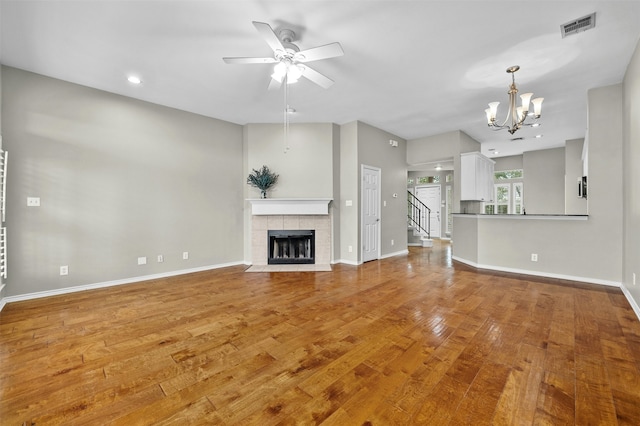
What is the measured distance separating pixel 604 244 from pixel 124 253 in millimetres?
7196

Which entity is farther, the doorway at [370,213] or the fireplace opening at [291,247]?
the doorway at [370,213]

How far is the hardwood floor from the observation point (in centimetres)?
149

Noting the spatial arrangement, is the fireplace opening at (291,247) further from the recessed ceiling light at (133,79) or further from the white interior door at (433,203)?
the white interior door at (433,203)

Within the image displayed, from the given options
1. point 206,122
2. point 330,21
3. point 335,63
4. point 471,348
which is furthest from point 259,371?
point 206,122

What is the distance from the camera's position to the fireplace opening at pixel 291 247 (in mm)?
5324

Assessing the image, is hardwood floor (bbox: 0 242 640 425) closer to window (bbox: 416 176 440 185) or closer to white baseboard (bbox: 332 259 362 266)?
white baseboard (bbox: 332 259 362 266)

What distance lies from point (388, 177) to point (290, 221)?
2.59 meters

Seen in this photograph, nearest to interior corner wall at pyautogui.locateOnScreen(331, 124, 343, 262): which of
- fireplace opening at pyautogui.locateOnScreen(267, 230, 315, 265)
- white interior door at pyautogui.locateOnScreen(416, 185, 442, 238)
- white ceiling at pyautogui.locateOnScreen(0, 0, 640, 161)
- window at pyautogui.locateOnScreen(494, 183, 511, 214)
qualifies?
fireplace opening at pyautogui.locateOnScreen(267, 230, 315, 265)

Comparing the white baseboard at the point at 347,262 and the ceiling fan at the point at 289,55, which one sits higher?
the ceiling fan at the point at 289,55

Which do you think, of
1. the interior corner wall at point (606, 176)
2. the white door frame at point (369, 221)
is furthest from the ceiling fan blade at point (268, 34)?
the interior corner wall at point (606, 176)

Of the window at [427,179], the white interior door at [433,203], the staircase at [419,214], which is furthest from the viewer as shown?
the window at [427,179]

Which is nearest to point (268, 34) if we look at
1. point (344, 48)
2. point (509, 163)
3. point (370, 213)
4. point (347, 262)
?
point (344, 48)

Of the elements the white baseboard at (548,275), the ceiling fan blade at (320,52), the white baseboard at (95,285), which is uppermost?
the ceiling fan blade at (320,52)

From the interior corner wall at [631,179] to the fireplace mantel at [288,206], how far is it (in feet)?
13.1
